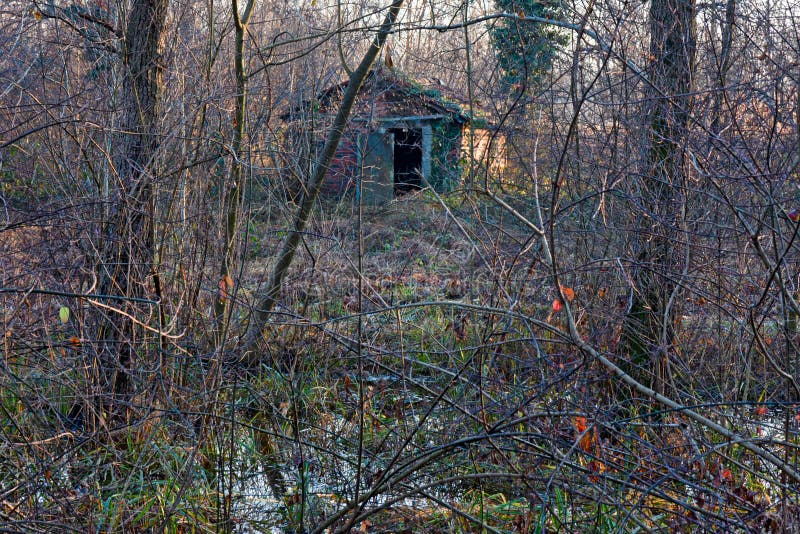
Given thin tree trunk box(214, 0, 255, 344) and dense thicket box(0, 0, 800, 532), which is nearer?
dense thicket box(0, 0, 800, 532)

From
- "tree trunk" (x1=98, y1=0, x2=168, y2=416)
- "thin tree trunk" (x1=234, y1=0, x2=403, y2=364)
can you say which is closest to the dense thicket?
"tree trunk" (x1=98, y1=0, x2=168, y2=416)

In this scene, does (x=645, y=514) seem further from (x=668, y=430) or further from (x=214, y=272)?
(x=214, y=272)

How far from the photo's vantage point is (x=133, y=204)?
16.9 feet

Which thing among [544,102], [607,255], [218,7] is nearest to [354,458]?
[607,255]

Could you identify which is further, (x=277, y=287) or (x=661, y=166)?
(x=277, y=287)

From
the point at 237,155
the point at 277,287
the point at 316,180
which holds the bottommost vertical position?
the point at 277,287

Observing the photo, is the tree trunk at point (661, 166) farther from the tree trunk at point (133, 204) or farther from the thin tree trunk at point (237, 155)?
the tree trunk at point (133, 204)

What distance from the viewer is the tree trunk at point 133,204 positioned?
508 cm

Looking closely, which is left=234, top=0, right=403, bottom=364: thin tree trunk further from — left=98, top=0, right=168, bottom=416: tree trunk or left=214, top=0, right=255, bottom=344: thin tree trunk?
left=98, top=0, right=168, bottom=416: tree trunk

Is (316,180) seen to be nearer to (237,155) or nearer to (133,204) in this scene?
(237,155)

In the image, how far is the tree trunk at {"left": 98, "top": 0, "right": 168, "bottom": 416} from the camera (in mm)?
5082

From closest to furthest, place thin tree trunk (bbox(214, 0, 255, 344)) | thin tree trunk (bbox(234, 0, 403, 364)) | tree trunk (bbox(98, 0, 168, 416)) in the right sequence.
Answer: tree trunk (bbox(98, 0, 168, 416)) < thin tree trunk (bbox(214, 0, 255, 344)) < thin tree trunk (bbox(234, 0, 403, 364))

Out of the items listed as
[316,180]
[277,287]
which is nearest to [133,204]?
[277,287]

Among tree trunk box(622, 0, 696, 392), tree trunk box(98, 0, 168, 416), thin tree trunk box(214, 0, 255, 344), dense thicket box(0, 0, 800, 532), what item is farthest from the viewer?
thin tree trunk box(214, 0, 255, 344)
